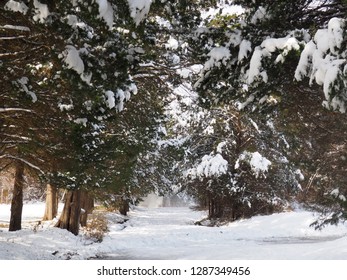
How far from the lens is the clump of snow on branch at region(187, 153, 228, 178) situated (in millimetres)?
23016

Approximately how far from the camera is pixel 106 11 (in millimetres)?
5375

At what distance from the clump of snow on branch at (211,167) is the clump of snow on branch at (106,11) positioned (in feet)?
59.3

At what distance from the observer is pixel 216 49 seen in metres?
7.23

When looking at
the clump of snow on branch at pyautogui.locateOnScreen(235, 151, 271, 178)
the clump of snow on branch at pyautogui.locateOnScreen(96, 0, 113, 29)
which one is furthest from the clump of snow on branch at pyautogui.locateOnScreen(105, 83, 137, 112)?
the clump of snow on branch at pyautogui.locateOnScreen(235, 151, 271, 178)

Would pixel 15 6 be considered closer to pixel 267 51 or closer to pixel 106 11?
pixel 106 11

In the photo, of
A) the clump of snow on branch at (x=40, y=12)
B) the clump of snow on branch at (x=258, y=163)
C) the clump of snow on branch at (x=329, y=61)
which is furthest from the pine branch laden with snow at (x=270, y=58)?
the clump of snow on branch at (x=258, y=163)

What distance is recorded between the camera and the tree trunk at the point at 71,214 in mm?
16234

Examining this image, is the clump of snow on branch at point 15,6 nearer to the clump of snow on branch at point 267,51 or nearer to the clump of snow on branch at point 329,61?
the clump of snow on branch at point 267,51

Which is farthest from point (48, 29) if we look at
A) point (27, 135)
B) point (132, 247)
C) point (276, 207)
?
point (276, 207)

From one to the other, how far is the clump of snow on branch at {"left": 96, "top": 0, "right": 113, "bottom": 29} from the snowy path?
24.6 ft

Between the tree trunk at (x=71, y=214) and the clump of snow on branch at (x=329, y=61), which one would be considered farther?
the tree trunk at (x=71, y=214)

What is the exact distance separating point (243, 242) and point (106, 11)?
524 inches

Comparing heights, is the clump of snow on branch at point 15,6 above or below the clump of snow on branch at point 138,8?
above

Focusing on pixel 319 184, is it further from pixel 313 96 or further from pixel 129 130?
pixel 129 130
